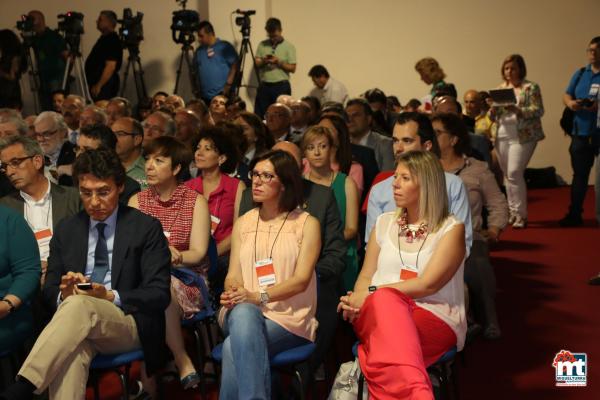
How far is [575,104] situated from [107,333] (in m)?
5.04

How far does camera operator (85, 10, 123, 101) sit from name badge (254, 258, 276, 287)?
610 centimetres

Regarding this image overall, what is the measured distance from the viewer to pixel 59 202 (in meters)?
3.81

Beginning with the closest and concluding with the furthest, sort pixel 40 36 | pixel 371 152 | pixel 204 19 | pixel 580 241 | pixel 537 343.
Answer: pixel 537 343, pixel 371 152, pixel 580 241, pixel 40 36, pixel 204 19

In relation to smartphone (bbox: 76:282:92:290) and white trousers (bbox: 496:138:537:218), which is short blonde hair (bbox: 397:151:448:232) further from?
white trousers (bbox: 496:138:537:218)

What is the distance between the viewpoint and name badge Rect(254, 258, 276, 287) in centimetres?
328

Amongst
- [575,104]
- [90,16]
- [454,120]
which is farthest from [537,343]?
[90,16]

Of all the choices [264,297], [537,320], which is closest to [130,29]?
[537,320]

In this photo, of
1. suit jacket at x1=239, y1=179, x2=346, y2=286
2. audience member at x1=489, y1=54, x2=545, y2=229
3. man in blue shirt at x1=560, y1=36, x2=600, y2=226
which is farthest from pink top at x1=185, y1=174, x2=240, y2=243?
audience member at x1=489, y1=54, x2=545, y2=229

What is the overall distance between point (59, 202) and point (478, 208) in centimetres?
214

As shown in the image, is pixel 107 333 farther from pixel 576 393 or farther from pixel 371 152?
pixel 371 152

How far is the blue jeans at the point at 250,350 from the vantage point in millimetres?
2984

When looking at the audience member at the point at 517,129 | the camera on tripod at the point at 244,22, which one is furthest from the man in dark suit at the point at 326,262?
the camera on tripod at the point at 244,22

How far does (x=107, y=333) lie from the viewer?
306 centimetres

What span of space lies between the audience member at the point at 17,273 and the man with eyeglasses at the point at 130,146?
1.32m
